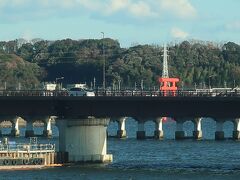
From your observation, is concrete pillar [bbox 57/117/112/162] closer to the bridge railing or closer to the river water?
the river water

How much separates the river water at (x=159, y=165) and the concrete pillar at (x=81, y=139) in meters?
2.65

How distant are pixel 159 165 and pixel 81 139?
10160 mm

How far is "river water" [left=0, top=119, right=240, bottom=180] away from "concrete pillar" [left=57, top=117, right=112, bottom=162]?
104 inches

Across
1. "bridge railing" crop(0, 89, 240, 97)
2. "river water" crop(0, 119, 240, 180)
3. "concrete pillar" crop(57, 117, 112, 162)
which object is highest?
"bridge railing" crop(0, 89, 240, 97)

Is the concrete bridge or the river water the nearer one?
the river water

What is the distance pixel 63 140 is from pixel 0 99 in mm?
10387

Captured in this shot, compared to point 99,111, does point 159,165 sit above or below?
below

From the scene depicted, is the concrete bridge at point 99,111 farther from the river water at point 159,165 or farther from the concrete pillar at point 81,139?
the river water at point 159,165

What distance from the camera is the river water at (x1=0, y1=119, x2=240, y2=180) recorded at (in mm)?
120750

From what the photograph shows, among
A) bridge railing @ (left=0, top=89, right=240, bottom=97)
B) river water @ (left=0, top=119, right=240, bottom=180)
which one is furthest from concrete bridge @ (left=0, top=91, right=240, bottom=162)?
river water @ (left=0, top=119, right=240, bottom=180)

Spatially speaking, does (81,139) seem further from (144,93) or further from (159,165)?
(144,93)

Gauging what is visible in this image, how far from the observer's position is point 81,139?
135125mm

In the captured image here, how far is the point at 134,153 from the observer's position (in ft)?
528

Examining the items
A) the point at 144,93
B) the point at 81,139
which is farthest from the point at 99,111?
the point at 144,93
